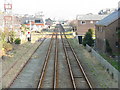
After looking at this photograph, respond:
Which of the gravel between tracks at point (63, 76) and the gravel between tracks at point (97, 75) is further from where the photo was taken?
the gravel between tracks at point (97, 75)

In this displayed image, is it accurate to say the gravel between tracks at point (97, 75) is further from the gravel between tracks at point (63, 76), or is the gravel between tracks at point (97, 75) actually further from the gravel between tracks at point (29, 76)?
the gravel between tracks at point (29, 76)

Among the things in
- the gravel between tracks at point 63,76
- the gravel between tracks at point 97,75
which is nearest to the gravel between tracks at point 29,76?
the gravel between tracks at point 63,76

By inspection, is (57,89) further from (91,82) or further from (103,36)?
(103,36)

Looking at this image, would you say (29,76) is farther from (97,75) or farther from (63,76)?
(97,75)

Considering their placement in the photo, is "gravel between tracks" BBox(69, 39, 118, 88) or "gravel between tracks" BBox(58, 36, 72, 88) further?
"gravel between tracks" BBox(69, 39, 118, 88)

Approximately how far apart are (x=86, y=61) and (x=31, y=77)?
792 centimetres

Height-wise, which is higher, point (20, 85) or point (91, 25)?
point (91, 25)

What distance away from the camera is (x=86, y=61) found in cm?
2298

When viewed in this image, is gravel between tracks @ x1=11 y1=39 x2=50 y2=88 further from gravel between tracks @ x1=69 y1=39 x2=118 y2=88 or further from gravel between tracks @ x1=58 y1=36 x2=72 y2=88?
gravel between tracks @ x1=69 y1=39 x2=118 y2=88

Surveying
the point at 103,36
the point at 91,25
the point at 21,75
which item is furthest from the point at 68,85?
the point at 91,25

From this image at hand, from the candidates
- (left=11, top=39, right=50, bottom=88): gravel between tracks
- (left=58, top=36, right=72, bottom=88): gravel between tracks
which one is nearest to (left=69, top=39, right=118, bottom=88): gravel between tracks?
(left=58, top=36, right=72, bottom=88): gravel between tracks

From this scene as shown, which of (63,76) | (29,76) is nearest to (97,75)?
(63,76)

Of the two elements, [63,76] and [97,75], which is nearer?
[63,76]

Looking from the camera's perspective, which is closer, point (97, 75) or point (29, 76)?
point (29, 76)
